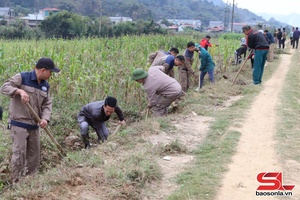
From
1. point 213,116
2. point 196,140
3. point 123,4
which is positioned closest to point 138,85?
point 213,116

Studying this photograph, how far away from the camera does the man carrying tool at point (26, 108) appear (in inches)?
182

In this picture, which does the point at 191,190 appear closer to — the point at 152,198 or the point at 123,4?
the point at 152,198

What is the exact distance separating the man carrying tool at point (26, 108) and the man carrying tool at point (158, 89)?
221 cm

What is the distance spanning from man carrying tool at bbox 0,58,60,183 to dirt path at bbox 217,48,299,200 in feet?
8.13

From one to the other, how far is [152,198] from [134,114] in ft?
14.1

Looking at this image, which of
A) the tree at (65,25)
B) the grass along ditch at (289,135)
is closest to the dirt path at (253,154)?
the grass along ditch at (289,135)

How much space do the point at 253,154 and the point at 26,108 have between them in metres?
3.10

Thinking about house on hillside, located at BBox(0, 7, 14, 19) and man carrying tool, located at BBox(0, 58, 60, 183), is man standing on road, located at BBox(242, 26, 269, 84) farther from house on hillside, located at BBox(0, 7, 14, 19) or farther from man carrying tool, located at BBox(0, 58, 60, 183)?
house on hillside, located at BBox(0, 7, 14, 19)

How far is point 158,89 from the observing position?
6977mm

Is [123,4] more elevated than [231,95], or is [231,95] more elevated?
[123,4]

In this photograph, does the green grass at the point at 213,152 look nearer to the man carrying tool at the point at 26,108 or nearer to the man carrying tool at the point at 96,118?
the man carrying tool at the point at 96,118

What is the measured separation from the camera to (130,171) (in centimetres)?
402

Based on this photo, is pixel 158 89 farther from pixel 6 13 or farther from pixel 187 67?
pixel 6 13

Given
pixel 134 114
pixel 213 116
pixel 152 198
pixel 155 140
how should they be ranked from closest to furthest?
pixel 152 198, pixel 155 140, pixel 213 116, pixel 134 114
